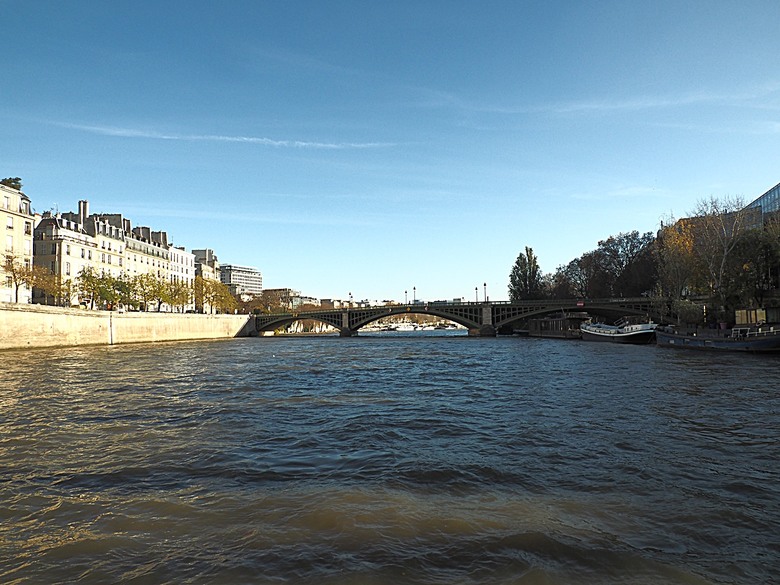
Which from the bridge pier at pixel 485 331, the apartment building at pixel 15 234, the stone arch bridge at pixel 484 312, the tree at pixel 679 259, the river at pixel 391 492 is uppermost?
the apartment building at pixel 15 234

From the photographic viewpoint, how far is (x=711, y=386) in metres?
21.6

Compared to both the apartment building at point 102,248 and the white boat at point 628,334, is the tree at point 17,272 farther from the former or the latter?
the white boat at point 628,334

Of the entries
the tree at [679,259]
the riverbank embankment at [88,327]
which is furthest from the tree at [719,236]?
the riverbank embankment at [88,327]

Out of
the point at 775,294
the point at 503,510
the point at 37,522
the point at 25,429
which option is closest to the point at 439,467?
the point at 503,510

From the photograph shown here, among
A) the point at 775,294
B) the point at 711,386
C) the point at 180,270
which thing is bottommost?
the point at 711,386

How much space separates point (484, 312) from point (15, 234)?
71.5m

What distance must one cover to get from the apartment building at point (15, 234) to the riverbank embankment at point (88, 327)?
1196 cm

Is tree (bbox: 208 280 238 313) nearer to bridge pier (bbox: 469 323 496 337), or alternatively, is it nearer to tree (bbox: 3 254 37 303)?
tree (bbox: 3 254 37 303)

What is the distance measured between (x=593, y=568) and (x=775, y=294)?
172ft

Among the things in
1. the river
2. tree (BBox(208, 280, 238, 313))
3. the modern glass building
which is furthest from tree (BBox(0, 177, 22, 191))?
the modern glass building

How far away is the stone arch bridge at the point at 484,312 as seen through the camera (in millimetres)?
75625

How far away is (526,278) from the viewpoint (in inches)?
4316

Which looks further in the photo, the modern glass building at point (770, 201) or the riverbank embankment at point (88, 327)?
the modern glass building at point (770, 201)

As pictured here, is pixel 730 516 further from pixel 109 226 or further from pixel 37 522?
pixel 109 226
